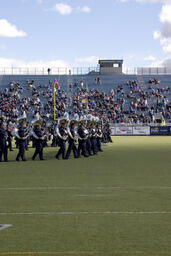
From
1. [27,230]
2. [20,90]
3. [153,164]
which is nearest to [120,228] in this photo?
[27,230]

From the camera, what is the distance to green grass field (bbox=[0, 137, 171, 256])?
5328 mm

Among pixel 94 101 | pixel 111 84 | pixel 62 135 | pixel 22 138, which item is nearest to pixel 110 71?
pixel 111 84

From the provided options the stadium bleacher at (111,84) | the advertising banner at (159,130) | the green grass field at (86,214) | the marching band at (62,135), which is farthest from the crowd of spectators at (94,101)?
the green grass field at (86,214)

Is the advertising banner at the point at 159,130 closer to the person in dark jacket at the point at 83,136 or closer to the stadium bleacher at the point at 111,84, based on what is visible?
the stadium bleacher at the point at 111,84

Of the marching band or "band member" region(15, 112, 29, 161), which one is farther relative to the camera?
the marching band

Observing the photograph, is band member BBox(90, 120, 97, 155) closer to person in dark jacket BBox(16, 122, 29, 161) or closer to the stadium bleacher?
person in dark jacket BBox(16, 122, 29, 161)

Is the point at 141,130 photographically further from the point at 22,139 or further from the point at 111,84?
the point at 22,139

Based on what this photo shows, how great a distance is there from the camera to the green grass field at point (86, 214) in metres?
5.33

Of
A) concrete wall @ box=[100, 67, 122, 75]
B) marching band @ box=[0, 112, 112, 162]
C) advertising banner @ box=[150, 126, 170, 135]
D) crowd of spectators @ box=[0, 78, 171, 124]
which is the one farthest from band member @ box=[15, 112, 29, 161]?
concrete wall @ box=[100, 67, 122, 75]

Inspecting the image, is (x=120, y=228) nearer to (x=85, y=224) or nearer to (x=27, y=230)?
(x=85, y=224)

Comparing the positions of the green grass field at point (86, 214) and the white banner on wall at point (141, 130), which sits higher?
the green grass field at point (86, 214)

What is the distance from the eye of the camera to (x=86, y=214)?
23.2ft

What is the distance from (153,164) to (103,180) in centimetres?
471

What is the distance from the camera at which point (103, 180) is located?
11.4m
